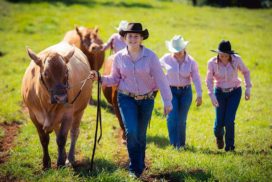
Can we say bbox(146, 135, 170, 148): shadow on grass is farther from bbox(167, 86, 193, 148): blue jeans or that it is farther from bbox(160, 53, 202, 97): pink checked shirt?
bbox(160, 53, 202, 97): pink checked shirt

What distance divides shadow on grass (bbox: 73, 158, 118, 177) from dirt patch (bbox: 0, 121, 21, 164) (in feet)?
4.70

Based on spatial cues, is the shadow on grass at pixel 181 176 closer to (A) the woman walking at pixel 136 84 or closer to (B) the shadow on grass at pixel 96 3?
(A) the woman walking at pixel 136 84

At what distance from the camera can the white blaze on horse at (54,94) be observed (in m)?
6.88

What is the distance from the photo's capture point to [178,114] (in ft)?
30.0

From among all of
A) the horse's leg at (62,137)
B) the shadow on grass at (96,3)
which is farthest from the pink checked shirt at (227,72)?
the shadow on grass at (96,3)

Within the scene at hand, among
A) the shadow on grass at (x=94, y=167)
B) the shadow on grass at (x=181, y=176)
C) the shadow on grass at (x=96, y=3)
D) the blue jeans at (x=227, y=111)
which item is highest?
the shadow on grass at (x=96, y=3)

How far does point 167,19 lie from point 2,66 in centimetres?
1685

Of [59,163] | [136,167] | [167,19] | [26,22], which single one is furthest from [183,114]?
[167,19]

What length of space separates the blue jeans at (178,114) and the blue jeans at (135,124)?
1.99 m

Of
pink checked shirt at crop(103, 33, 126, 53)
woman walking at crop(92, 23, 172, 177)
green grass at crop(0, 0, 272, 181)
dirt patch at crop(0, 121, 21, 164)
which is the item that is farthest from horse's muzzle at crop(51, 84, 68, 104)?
pink checked shirt at crop(103, 33, 126, 53)

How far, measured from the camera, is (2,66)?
57.1ft

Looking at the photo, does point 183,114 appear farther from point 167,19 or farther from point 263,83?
point 167,19

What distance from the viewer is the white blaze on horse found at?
22.6 feet

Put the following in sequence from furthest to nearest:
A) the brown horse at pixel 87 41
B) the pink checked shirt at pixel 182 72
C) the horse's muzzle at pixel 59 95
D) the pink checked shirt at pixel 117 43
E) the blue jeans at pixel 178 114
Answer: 1. the brown horse at pixel 87 41
2. the pink checked shirt at pixel 117 43
3. the blue jeans at pixel 178 114
4. the pink checked shirt at pixel 182 72
5. the horse's muzzle at pixel 59 95
